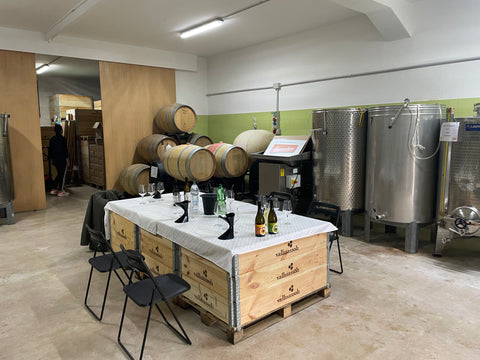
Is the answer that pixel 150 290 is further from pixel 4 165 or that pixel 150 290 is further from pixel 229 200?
pixel 4 165

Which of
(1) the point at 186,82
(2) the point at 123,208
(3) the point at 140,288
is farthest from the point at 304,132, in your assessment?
(3) the point at 140,288

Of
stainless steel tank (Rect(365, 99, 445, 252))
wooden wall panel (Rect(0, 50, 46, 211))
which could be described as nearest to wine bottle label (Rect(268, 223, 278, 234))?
stainless steel tank (Rect(365, 99, 445, 252))

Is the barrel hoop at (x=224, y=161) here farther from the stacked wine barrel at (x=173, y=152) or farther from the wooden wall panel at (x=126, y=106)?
the wooden wall panel at (x=126, y=106)

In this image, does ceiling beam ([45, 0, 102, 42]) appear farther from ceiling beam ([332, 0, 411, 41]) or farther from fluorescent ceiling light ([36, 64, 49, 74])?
fluorescent ceiling light ([36, 64, 49, 74])

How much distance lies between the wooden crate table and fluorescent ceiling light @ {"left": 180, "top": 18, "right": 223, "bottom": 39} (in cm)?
385

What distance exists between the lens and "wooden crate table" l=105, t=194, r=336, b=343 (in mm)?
2508

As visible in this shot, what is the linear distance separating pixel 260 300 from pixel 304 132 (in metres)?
4.61

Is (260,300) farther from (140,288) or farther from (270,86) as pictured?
(270,86)

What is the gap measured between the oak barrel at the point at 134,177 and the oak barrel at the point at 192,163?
3.38 ft

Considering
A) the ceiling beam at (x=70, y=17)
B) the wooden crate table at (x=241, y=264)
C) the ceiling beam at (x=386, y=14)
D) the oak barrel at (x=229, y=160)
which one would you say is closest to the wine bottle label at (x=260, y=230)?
the wooden crate table at (x=241, y=264)

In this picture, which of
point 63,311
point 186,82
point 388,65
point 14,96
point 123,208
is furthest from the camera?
point 186,82

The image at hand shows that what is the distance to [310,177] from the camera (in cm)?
588

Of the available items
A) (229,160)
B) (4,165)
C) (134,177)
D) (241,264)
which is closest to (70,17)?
A: (4,165)

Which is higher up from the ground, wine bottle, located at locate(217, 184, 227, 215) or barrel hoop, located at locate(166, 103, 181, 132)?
barrel hoop, located at locate(166, 103, 181, 132)
